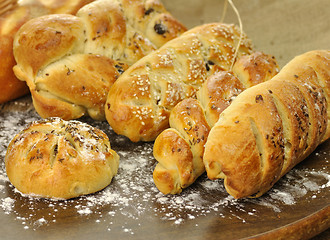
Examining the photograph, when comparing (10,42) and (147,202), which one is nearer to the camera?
(147,202)

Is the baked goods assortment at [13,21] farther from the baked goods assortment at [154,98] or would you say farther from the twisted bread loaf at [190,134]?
the twisted bread loaf at [190,134]

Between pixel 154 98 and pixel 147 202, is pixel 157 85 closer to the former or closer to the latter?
pixel 154 98

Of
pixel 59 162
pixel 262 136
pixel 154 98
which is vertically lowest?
pixel 59 162

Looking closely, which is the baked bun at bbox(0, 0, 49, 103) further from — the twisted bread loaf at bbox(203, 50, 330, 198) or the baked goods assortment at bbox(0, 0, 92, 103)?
the twisted bread loaf at bbox(203, 50, 330, 198)

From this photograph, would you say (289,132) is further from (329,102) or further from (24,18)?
(24,18)

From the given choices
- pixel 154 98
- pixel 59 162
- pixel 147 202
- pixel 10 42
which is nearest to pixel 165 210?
pixel 147 202

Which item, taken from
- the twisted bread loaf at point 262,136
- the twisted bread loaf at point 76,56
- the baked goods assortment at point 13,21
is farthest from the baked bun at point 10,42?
the twisted bread loaf at point 262,136
